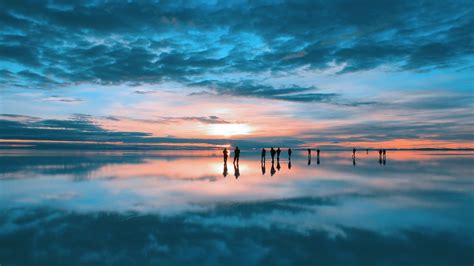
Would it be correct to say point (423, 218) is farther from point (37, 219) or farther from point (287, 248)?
point (37, 219)

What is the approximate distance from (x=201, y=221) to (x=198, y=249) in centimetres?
295

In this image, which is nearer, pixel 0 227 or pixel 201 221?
pixel 0 227

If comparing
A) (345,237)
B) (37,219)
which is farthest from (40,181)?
(345,237)

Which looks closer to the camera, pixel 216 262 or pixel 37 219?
pixel 216 262

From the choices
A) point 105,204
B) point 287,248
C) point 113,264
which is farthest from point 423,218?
point 105,204

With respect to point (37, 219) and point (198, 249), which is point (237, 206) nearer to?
point (198, 249)

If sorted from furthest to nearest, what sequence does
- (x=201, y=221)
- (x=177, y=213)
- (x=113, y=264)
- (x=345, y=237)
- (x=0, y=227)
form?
(x=177, y=213), (x=201, y=221), (x=0, y=227), (x=345, y=237), (x=113, y=264)

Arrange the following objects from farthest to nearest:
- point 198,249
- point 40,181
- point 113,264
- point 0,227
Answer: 1. point 40,181
2. point 0,227
3. point 198,249
4. point 113,264

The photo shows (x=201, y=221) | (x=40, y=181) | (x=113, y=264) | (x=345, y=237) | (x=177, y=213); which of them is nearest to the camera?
(x=113, y=264)

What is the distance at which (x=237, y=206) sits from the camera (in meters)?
14.6

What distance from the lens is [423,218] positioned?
1266cm

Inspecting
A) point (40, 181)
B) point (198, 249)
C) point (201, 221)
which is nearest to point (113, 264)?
point (198, 249)

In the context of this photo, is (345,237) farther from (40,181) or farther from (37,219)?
(40,181)

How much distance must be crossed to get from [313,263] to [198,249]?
10.1ft
